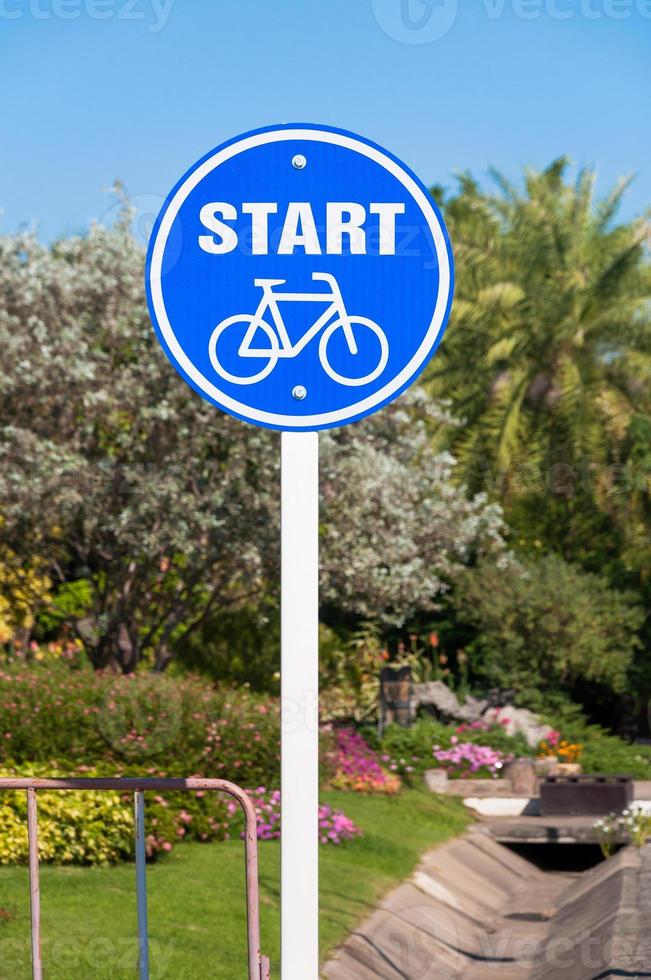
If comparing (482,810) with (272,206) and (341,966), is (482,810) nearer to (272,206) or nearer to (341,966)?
(341,966)

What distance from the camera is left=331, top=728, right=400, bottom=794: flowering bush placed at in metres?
15.9

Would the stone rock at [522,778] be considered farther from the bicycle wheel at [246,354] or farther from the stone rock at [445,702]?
the bicycle wheel at [246,354]

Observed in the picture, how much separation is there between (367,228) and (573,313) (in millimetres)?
20694

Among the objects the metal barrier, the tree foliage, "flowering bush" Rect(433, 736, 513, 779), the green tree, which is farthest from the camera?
the green tree

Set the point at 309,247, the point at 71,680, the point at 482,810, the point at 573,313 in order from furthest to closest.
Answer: the point at 573,313 → the point at 482,810 → the point at 71,680 → the point at 309,247

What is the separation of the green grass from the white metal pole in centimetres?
412

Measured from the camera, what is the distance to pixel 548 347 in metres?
24.0

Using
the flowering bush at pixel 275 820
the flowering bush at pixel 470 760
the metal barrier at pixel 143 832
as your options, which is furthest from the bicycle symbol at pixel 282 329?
the flowering bush at pixel 470 760

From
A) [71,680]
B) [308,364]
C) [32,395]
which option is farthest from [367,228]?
[32,395]

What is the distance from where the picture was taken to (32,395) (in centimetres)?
1510

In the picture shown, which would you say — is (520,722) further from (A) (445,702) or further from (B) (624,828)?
(B) (624,828)

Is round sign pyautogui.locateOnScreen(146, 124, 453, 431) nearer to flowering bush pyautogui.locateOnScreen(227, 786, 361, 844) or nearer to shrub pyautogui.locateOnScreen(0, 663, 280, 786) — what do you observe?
shrub pyautogui.locateOnScreen(0, 663, 280, 786)

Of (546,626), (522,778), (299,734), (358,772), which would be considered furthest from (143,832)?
(546,626)

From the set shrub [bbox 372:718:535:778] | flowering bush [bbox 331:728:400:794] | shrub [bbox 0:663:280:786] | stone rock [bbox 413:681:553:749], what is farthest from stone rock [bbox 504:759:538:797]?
shrub [bbox 0:663:280:786]
